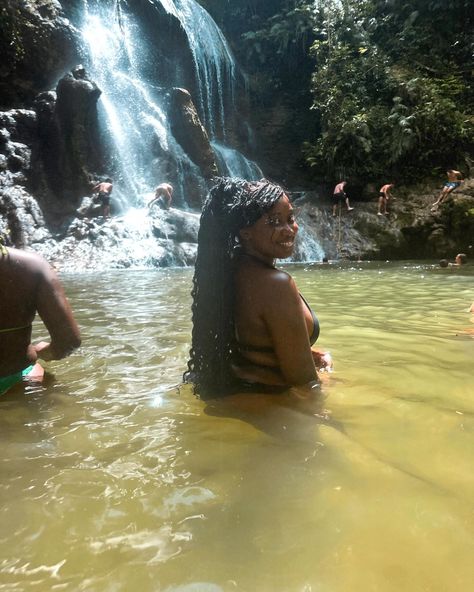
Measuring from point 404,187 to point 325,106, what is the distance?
4.69 metres

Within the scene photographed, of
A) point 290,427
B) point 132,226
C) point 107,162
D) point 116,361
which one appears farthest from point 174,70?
point 290,427

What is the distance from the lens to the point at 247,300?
2.26m

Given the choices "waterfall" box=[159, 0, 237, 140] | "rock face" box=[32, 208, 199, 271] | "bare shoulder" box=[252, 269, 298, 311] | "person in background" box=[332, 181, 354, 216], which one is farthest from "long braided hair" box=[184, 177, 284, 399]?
"waterfall" box=[159, 0, 237, 140]

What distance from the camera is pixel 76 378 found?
2943 mm

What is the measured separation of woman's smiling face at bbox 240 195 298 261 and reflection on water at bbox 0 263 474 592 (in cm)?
75

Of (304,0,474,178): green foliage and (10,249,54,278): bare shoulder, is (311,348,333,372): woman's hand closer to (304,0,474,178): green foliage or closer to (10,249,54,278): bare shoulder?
(10,249,54,278): bare shoulder

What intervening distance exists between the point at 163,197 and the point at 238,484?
14149 mm

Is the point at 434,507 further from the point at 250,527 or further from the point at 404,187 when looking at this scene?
the point at 404,187

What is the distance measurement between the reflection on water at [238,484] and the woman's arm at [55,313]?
280mm

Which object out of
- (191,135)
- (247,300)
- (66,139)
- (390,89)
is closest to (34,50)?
(66,139)

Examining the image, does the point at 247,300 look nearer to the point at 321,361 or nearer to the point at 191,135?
the point at 321,361

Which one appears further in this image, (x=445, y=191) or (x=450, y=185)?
(x=445, y=191)

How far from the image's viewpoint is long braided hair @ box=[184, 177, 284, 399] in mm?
2252

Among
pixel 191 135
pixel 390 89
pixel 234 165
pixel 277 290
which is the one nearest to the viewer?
pixel 277 290
